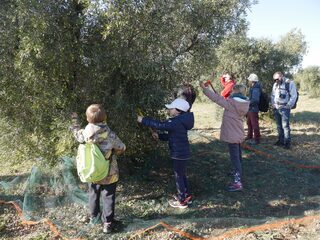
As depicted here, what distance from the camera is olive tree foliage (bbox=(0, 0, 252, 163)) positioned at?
16.1ft

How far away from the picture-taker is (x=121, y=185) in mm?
6082

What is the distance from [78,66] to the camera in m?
5.36

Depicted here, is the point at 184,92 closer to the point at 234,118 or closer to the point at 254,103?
the point at 234,118

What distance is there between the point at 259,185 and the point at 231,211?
122 centimetres

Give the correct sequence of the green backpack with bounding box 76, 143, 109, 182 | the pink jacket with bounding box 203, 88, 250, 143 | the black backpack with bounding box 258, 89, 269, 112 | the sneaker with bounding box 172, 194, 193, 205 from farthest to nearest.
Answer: the black backpack with bounding box 258, 89, 269, 112, the pink jacket with bounding box 203, 88, 250, 143, the sneaker with bounding box 172, 194, 193, 205, the green backpack with bounding box 76, 143, 109, 182

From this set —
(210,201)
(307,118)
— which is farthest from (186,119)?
(307,118)

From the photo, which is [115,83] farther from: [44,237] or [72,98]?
[44,237]

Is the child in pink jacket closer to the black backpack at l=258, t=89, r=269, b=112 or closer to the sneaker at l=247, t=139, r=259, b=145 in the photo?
the black backpack at l=258, t=89, r=269, b=112

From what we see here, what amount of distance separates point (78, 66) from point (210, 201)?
284 cm

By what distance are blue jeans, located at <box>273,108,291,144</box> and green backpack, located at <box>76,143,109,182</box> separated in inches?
205

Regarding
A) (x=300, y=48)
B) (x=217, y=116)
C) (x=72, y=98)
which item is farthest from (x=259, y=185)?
(x=300, y=48)

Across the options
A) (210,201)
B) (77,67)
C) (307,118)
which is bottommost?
(210,201)

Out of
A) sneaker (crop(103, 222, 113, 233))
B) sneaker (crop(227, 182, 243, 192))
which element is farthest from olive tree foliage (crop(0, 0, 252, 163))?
sneaker (crop(227, 182, 243, 192))

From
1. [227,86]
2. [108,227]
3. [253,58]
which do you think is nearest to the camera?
[108,227]
